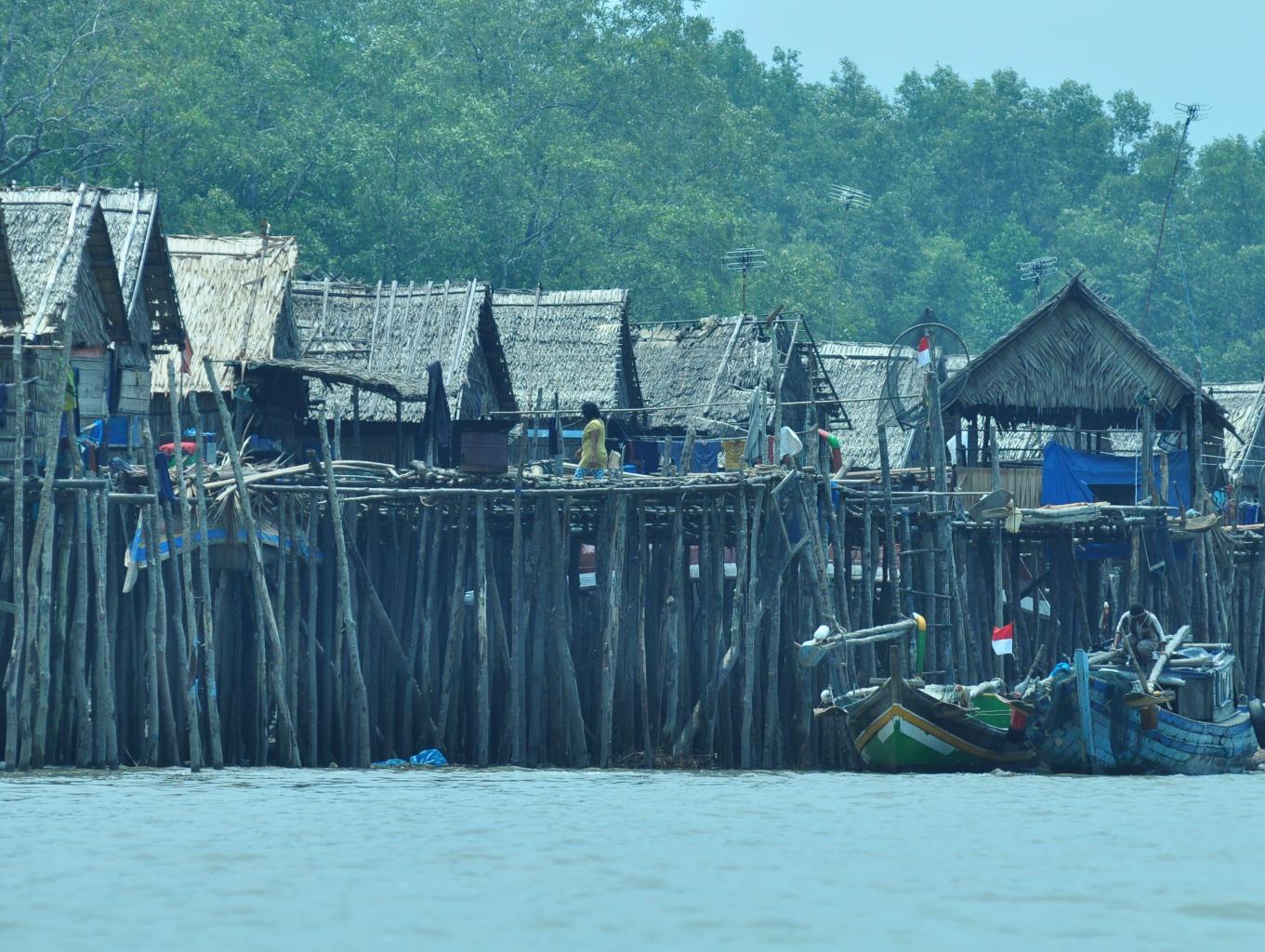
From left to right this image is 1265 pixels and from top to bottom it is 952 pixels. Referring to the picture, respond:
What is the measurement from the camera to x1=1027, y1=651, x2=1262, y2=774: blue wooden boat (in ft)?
77.5

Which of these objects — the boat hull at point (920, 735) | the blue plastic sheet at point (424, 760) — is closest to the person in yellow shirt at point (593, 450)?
the blue plastic sheet at point (424, 760)

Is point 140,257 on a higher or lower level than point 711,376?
higher

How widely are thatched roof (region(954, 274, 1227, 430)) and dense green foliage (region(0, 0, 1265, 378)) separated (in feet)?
66.0

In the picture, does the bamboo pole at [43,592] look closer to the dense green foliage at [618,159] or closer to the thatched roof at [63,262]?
the thatched roof at [63,262]

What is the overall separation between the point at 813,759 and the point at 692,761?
136cm

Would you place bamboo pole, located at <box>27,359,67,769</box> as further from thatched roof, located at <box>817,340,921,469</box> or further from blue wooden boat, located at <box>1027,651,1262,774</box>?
thatched roof, located at <box>817,340,921,469</box>

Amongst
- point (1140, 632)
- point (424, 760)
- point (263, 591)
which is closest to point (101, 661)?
point (263, 591)

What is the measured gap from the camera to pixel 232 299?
29.8 meters

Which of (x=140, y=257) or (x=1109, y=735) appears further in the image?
(x=140, y=257)

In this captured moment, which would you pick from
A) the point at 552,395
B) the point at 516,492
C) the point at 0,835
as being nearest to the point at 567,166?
the point at 552,395

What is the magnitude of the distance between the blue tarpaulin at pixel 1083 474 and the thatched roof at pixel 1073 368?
72 cm

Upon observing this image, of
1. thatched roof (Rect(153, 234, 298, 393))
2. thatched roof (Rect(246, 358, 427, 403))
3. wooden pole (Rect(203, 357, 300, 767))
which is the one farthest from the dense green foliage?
wooden pole (Rect(203, 357, 300, 767))

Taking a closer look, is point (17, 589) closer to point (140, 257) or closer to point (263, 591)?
point (263, 591)

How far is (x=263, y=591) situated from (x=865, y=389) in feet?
67.5
